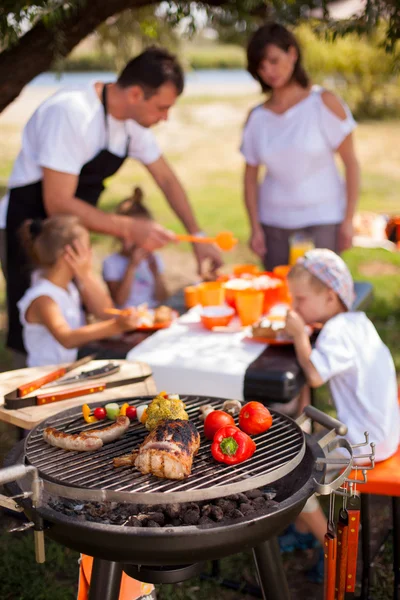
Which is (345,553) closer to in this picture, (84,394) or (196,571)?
(196,571)

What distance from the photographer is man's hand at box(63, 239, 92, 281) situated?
358 centimetres

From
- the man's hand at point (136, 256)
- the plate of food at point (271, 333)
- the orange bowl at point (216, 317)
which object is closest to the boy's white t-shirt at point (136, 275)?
the man's hand at point (136, 256)

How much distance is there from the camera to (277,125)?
15.0ft

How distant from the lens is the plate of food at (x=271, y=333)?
313cm

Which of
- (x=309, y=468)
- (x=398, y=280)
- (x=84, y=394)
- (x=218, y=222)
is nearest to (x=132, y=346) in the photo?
(x=84, y=394)

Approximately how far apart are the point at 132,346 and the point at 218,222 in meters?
7.97

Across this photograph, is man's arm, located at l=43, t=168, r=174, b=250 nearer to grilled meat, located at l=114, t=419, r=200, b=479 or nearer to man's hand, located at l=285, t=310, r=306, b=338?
man's hand, located at l=285, t=310, r=306, b=338

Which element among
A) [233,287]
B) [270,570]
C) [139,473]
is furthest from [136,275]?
[139,473]

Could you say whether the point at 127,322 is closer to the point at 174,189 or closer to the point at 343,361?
the point at 343,361

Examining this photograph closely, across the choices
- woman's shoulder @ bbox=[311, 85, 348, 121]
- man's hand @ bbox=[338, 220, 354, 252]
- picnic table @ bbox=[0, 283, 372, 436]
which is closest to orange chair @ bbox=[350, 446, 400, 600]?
picnic table @ bbox=[0, 283, 372, 436]

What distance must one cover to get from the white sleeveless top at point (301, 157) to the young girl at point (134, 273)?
0.82 m

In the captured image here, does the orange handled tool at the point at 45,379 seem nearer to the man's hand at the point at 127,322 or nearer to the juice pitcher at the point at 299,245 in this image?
the man's hand at the point at 127,322

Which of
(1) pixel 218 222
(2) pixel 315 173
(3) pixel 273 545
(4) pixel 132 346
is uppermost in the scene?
(2) pixel 315 173

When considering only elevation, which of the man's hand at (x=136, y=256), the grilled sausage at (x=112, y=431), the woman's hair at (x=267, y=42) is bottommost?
the man's hand at (x=136, y=256)
